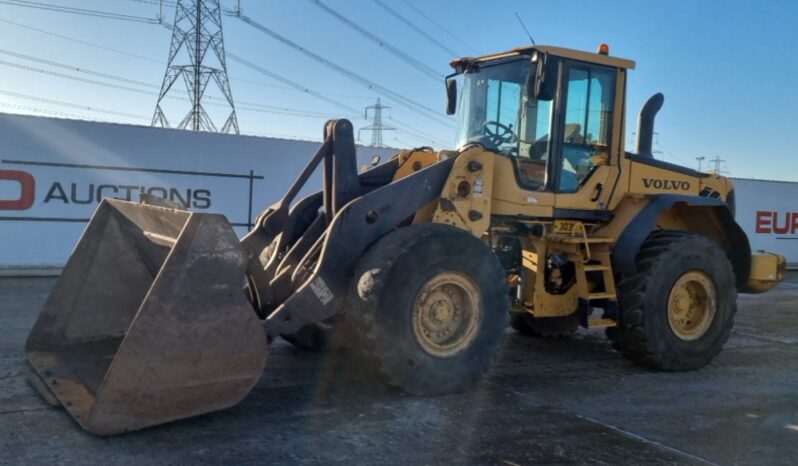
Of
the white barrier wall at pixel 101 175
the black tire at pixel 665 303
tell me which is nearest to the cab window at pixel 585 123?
the black tire at pixel 665 303

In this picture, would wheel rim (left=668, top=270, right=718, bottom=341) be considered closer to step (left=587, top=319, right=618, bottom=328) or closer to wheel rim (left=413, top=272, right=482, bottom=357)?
step (left=587, top=319, right=618, bottom=328)

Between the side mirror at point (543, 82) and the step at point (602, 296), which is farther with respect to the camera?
the step at point (602, 296)

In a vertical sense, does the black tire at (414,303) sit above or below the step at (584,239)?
below

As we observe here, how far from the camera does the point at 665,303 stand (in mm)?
6660

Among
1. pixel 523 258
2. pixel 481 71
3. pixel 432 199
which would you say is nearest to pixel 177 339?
pixel 432 199

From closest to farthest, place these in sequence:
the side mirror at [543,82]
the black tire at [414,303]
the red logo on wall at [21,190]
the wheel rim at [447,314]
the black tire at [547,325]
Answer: the black tire at [414,303] → the wheel rim at [447,314] → the side mirror at [543,82] → the black tire at [547,325] → the red logo on wall at [21,190]

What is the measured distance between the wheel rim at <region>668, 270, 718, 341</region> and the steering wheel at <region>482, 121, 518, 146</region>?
205cm

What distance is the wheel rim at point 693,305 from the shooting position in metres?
6.89

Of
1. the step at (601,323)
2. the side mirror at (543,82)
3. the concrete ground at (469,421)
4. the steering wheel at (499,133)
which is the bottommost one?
the concrete ground at (469,421)

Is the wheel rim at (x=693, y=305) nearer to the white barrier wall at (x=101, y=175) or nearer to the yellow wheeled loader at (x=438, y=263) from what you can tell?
the yellow wheeled loader at (x=438, y=263)

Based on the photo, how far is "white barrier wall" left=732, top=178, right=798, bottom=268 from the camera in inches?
766

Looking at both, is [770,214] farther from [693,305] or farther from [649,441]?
[649,441]

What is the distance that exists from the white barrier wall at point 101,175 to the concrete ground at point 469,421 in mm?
5817

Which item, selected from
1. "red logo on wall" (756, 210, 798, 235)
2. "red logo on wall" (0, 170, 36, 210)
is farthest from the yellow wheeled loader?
"red logo on wall" (756, 210, 798, 235)
